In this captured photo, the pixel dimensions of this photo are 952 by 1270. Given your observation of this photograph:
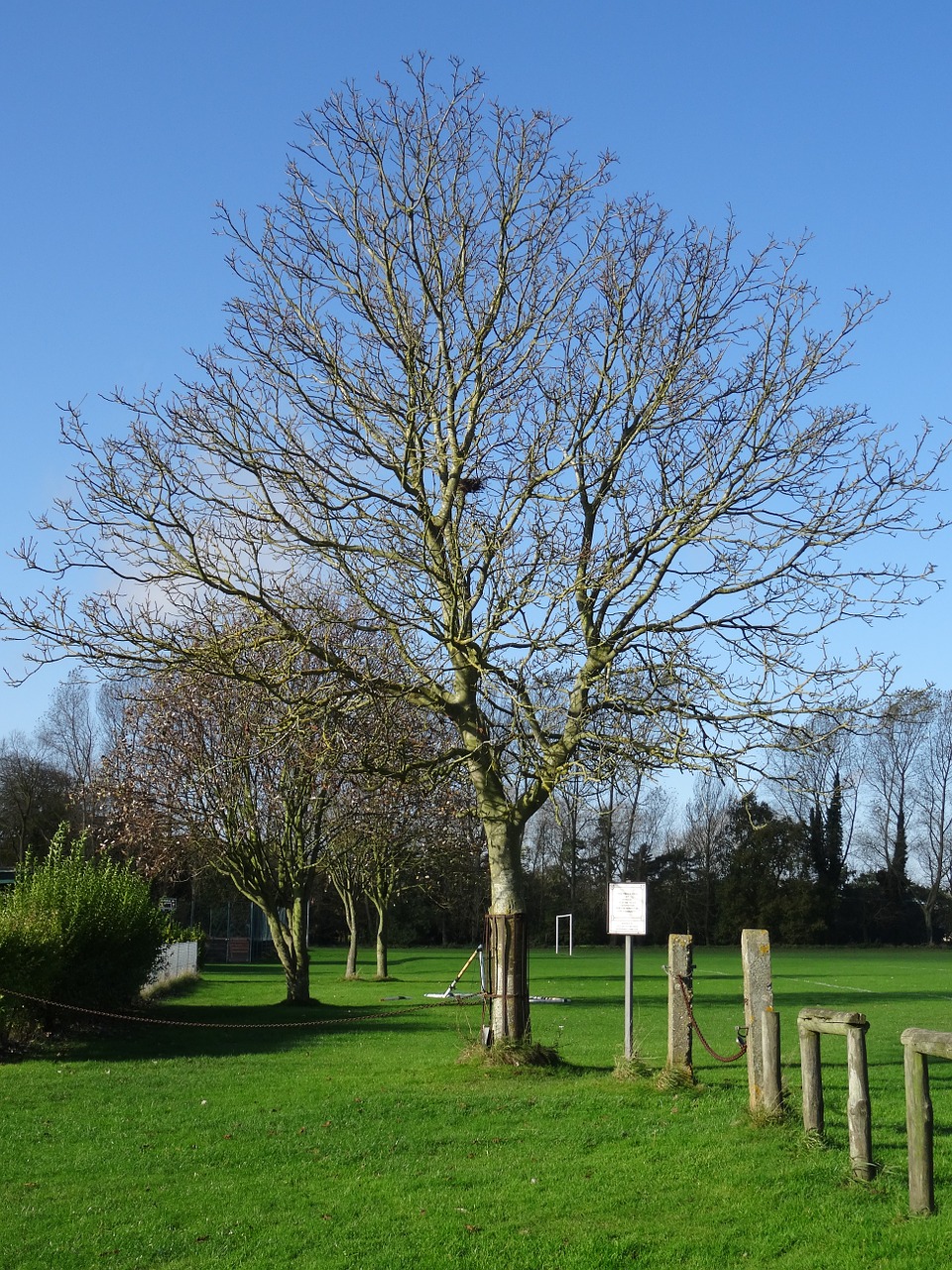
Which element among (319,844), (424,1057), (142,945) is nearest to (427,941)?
(319,844)

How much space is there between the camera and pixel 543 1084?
42.3ft

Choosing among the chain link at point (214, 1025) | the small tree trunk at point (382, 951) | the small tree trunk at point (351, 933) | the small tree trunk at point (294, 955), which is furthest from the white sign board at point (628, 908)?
the small tree trunk at point (351, 933)

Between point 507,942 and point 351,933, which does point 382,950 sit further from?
point 507,942

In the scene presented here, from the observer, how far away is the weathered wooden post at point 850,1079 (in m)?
8.12

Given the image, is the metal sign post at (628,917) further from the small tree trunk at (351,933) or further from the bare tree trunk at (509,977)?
the small tree trunk at (351,933)

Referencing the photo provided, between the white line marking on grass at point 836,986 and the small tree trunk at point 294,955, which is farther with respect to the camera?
the white line marking on grass at point 836,986

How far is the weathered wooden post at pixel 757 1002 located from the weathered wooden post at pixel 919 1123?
278 cm

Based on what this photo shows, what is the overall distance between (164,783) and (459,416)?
52.6 feet

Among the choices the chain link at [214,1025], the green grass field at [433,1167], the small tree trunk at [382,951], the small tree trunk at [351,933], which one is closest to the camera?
the green grass field at [433,1167]

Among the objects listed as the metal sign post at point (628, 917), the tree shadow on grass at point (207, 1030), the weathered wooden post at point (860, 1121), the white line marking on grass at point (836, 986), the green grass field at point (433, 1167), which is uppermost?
the metal sign post at point (628, 917)

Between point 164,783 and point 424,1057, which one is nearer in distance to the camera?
point 424,1057

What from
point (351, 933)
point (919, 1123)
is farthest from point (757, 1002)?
point (351, 933)

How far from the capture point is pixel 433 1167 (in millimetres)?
9125

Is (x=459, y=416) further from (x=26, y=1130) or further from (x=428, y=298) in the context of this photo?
(x=26, y=1130)
